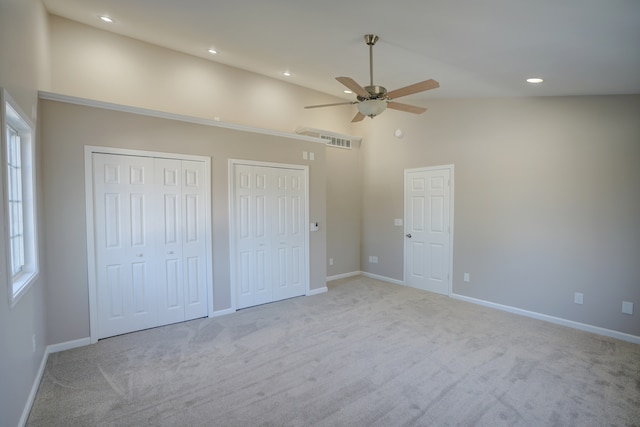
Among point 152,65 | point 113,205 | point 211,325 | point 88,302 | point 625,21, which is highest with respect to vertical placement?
point 152,65

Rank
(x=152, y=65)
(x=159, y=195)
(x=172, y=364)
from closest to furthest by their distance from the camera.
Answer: (x=172, y=364), (x=159, y=195), (x=152, y=65)

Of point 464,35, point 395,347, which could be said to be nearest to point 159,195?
point 395,347

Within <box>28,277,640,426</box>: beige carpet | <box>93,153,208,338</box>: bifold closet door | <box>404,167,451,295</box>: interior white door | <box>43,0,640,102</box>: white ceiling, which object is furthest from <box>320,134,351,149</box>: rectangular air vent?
<box>28,277,640,426</box>: beige carpet

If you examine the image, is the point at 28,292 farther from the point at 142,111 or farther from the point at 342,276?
the point at 342,276

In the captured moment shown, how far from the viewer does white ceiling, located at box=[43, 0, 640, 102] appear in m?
2.14

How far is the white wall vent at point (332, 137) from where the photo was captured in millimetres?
5484

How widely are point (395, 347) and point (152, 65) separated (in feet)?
15.6

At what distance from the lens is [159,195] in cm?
371

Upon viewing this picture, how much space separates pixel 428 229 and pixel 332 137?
247 centimetres

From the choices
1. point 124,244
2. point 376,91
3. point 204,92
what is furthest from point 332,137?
point 124,244

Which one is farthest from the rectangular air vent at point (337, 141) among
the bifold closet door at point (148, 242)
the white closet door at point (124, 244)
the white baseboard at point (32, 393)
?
the white baseboard at point (32, 393)

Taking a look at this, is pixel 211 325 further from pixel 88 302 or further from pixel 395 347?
pixel 395 347

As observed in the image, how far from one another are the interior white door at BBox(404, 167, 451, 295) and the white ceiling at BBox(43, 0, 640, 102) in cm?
144

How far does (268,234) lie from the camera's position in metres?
4.66
